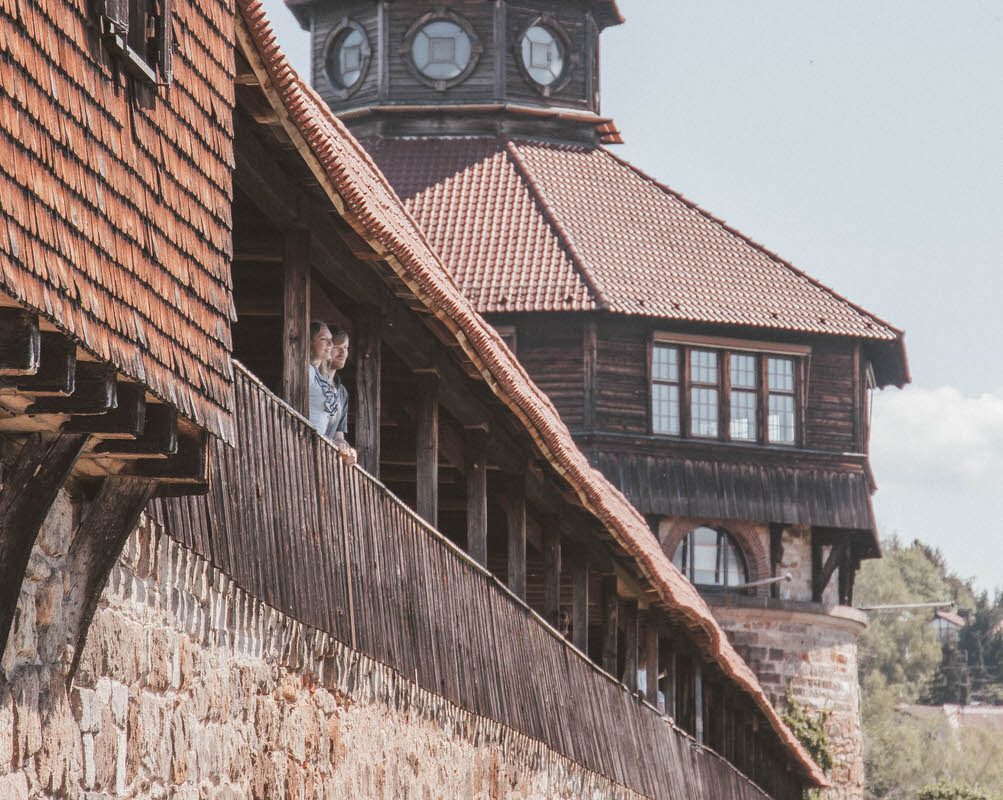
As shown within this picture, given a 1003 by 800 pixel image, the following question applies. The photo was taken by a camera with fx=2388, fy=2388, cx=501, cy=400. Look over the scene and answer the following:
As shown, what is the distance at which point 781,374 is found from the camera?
37344mm

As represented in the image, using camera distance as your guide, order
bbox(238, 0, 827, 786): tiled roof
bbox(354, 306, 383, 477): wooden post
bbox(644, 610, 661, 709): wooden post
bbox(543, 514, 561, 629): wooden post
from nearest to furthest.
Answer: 1. bbox(238, 0, 827, 786): tiled roof
2. bbox(354, 306, 383, 477): wooden post
3. bbox(543, 514, 561, 629): wooden post
4. bbox(644, 610, 661, 709): wooden post

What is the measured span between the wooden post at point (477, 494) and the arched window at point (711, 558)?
70.6 ft

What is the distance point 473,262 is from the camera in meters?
36.8

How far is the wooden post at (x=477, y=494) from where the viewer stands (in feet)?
51.8

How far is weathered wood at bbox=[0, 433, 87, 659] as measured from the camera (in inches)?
278

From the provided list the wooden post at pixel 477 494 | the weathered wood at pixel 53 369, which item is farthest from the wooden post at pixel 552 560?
the weathered wood at pixel 53 369

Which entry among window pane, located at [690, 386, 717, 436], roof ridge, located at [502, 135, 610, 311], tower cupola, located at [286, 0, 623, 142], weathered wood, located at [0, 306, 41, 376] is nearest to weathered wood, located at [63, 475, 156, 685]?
weathered wood, located at [0, 306, 41, 376]

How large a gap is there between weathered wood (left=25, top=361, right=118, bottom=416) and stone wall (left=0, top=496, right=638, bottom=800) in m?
0.60

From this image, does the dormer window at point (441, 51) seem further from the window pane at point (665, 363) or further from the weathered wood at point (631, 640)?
the weathered wood at point (631, 640)

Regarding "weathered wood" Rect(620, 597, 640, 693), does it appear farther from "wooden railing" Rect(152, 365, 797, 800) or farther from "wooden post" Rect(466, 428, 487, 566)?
"wooden post" Rect(466, 428, 487, 566)

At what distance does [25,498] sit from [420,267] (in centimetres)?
514

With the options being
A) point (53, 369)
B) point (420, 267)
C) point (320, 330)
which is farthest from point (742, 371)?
point (53, 369)

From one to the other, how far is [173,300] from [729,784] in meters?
20.7

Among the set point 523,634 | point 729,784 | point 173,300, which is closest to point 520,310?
point 729,784
